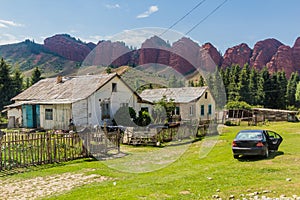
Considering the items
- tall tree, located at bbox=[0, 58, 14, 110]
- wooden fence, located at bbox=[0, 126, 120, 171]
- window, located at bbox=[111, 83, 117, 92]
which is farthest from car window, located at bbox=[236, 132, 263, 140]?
tall tree, located at bbox=[0, 58, 14, 110]

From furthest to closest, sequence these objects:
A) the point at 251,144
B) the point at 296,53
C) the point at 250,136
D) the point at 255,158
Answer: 1. the point at 296,53
2. the point at 250,136
3. the point at 255,158
4. the point at 251,144

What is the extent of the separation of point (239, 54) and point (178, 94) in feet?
458

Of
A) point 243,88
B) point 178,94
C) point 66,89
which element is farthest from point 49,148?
point 243,88

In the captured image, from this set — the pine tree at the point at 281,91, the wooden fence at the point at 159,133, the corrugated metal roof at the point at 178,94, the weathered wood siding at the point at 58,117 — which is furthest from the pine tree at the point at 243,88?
the weathered wood siding at the point at 58,117

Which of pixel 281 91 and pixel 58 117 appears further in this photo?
pixel 281 91

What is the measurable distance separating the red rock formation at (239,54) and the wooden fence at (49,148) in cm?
15237

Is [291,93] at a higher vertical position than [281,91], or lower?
lower

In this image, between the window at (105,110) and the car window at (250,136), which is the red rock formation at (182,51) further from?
the window at (105,110)

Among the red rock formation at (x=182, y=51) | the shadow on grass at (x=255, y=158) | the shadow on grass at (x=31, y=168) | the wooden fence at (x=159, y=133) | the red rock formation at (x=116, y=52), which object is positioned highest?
the red rock formation at (x=182, y=51)

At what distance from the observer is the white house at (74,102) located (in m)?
23.0

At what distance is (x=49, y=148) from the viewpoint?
39.6 feet

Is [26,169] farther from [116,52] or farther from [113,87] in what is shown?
[113,87]

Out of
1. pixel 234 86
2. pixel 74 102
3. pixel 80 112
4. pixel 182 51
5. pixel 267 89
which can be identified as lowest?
pixel 80 112

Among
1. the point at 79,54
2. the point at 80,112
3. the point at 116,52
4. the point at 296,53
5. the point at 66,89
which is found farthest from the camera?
the point at 296,53
